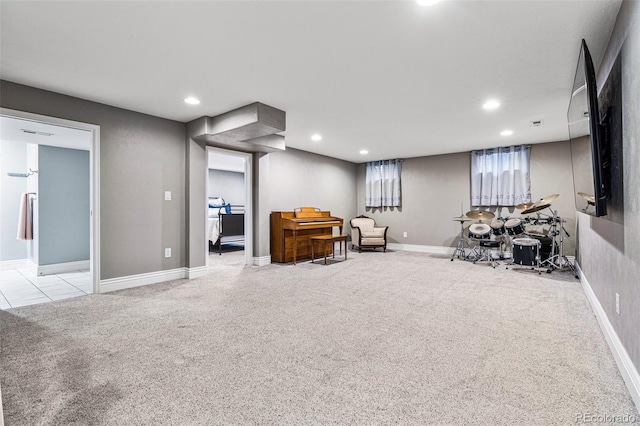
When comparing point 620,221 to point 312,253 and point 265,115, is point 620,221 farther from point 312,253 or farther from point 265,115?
point 312,253

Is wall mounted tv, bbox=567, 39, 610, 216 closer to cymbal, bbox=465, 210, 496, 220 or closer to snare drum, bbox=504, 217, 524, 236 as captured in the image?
snare drum, bbox=504, 217, 524, 236

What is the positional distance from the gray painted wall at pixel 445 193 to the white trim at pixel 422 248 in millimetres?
85

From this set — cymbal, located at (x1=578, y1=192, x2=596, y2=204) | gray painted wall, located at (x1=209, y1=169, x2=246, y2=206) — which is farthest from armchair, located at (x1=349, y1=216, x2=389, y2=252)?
cymbal, located at (x1=578, y1=192, x2=596, y2=204)

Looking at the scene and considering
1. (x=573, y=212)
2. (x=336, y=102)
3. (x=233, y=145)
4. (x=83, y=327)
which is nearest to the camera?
(x=83, y=327)

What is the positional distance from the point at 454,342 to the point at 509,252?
188 inches

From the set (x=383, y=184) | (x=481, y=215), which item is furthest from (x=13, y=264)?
(x=481, y=215)

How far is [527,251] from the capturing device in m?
4.92

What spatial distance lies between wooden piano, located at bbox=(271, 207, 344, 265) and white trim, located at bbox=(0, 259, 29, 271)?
14.0ft

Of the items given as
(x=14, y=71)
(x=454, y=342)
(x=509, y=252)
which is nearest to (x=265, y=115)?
(x=14, y=71)

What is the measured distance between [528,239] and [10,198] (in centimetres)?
874

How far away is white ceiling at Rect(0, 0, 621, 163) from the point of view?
6.43 feet

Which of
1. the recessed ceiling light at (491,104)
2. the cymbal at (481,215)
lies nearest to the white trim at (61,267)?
the recessed ceiling light at (491,104)

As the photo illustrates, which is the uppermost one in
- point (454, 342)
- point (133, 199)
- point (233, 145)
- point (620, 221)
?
point (233, 145)

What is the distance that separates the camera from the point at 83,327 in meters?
2.55
